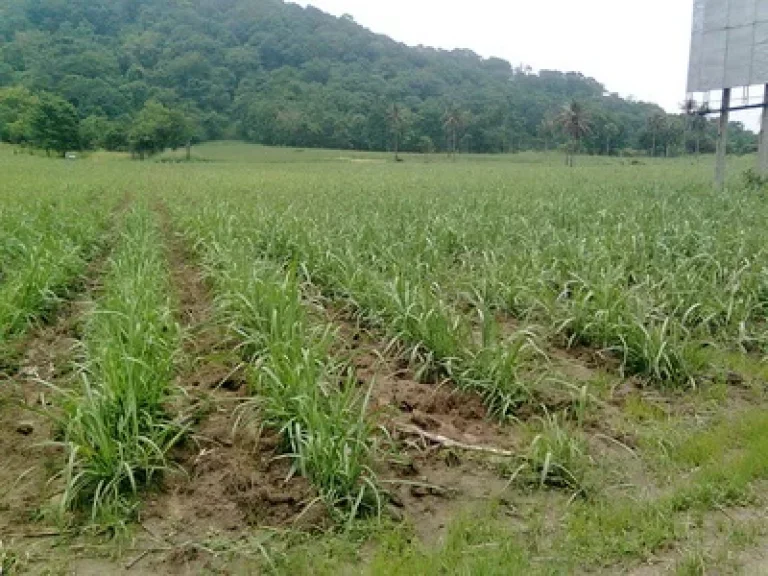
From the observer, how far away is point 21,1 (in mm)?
103000

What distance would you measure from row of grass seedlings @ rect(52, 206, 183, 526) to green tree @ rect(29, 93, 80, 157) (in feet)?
220

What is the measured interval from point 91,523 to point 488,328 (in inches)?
102

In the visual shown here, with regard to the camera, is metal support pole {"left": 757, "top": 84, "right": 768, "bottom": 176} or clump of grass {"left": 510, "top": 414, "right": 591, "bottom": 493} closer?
clump of grass {"left": 510, "top": 414, "right": 591, "bottom": 493}

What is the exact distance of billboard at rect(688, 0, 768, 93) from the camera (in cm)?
1589

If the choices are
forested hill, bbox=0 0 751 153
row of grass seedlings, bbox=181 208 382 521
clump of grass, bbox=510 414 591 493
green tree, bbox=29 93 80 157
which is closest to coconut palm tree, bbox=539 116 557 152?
forested hill, bbox=0 0 751 153

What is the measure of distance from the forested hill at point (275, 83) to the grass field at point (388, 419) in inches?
2735

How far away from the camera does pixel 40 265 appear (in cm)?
597

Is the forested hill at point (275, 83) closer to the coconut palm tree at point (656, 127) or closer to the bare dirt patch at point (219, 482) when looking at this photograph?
the coconut palm tree at point (656, 127)

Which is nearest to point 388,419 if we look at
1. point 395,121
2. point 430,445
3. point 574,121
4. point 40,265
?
point 430,445

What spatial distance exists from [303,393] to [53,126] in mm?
69068

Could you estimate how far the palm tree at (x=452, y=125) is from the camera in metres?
77.7

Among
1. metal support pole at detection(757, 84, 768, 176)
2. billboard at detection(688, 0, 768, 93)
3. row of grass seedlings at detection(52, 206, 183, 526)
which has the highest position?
billboard at detection(688, 0, 768, 93)

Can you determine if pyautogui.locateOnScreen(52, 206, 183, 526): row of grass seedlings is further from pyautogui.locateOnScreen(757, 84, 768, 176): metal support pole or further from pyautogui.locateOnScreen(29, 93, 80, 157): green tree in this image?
pyautogui.locateOnScreen(29, 93, 80, 157): green tree

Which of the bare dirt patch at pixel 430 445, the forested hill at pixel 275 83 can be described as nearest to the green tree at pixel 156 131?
the forested hill at pixel 275 83
